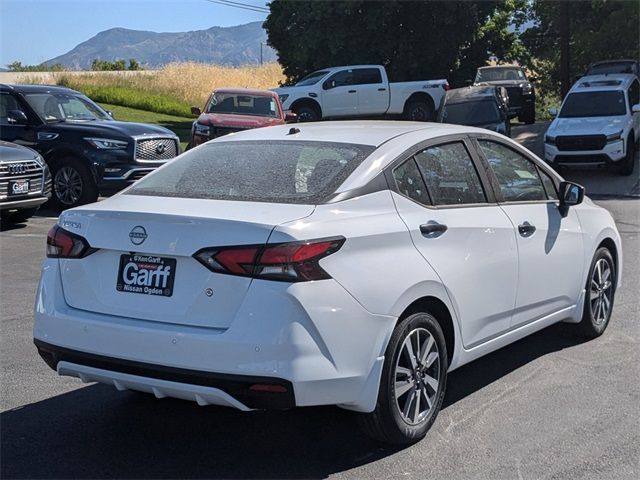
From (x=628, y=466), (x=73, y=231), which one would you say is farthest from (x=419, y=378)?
(x=73, y=231)

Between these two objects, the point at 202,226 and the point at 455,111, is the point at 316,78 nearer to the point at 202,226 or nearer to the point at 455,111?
the point at 455,111

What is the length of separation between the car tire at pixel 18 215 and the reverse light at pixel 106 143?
5.04 ft

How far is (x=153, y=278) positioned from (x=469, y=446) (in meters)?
1.85

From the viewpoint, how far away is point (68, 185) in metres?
A: 13.8

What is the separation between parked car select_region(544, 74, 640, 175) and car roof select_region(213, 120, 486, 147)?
1295 cm

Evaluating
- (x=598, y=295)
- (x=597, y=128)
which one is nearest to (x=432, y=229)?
(x=598, y=295)

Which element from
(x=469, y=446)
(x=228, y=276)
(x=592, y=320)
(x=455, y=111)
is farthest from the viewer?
(x=455, y=111)

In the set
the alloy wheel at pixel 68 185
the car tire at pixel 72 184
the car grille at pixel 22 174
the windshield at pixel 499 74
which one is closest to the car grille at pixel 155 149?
the car tire at pixel 72 184

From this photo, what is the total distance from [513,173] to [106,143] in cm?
896

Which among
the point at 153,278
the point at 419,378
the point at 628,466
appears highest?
the point at 153,278

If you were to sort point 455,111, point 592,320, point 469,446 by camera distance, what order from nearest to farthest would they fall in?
point 469,446 < point 592,320 < point 455,111

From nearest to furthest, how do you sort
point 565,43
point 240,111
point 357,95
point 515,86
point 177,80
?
point 240,111 → point 565,43 → point 357,95 → point 515,86 → point 177,80

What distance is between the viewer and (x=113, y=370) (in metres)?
4.24

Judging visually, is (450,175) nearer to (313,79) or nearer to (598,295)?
(598,295)
